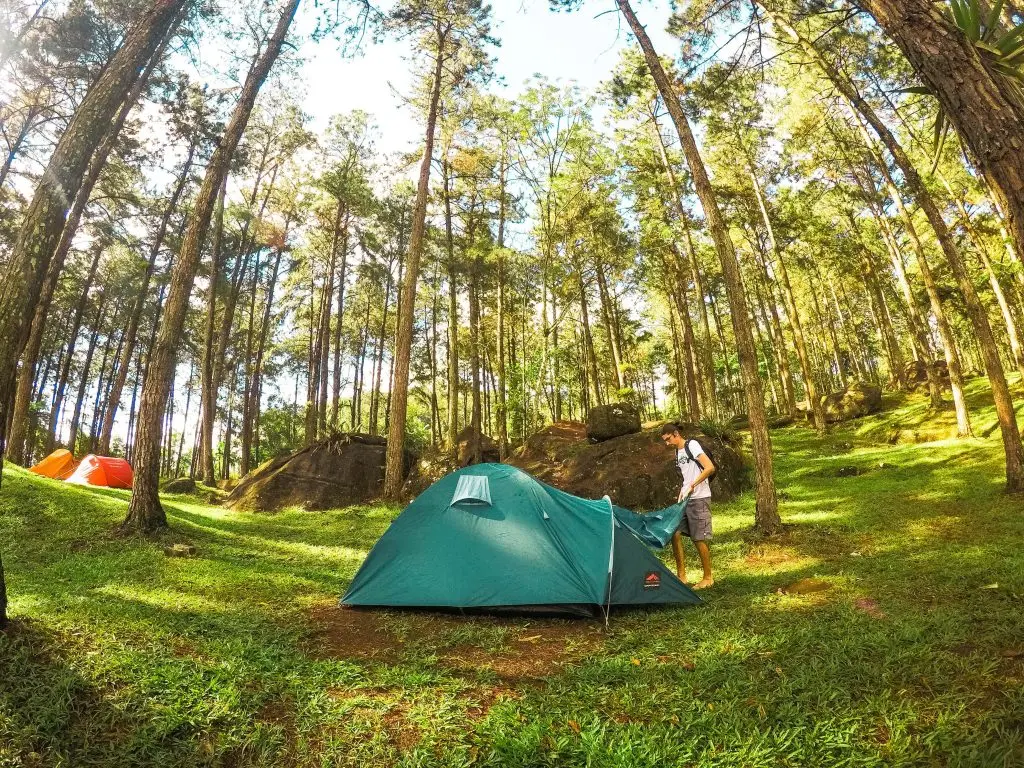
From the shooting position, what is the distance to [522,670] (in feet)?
13.7

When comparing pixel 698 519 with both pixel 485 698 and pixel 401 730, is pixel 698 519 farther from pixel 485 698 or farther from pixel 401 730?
pixel 401 730

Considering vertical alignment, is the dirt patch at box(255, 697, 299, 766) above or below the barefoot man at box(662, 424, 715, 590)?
below

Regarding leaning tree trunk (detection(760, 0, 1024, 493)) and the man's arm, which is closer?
leaning tree trunk (detection(760, 0, 1024, 493))

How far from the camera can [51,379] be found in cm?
3112

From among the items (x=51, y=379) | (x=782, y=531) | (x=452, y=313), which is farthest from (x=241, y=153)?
(x=51, y=379)

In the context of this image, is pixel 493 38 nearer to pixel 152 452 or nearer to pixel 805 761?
pixel 152 452

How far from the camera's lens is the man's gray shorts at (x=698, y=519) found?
6.40 meters

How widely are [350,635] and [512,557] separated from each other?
1812 mm

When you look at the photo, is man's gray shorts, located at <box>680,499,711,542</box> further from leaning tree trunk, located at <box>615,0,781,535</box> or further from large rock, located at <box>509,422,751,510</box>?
large rock, located at <box>509,422,751,510</box>

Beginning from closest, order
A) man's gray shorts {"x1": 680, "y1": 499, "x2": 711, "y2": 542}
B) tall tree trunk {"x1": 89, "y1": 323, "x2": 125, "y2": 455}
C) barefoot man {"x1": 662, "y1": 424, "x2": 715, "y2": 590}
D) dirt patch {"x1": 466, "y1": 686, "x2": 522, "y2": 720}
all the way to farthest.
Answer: dirt patch {"x1": 466, "y1": 686, "x2": 522, "y2": 720}, barefoot man {"x1": 662, "y1": 424, "x2": 715, "y2": 590}, man's gray shorts {"x1": 680, "y1": 499, "x2": 711, "y2": 542}, tall tree trunk {"x1": 89, "y1": 323, "x2": 125, "y2": 455}

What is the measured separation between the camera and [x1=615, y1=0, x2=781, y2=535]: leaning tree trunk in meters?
8.27

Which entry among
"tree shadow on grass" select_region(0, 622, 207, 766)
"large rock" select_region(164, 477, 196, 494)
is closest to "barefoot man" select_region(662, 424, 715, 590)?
"tree shadow on grass" select_region(0, 622, 207, 766)

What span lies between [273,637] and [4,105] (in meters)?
19.9

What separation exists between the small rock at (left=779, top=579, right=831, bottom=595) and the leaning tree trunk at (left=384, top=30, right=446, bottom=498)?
35.5 feet
